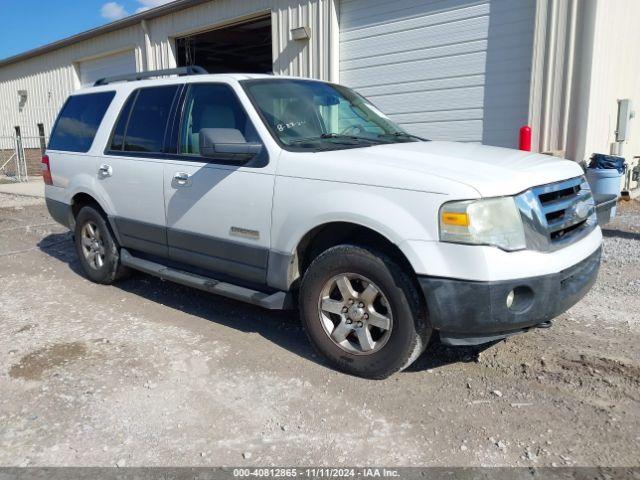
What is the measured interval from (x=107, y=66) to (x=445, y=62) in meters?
11.9

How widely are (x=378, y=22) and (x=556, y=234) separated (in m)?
7.80

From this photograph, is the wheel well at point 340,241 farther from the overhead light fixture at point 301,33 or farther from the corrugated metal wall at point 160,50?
the overhead light fixture at point 301,33

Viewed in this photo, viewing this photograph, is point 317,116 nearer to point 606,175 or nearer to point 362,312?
point 362,312

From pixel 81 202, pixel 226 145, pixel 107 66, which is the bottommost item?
pixel 81 202

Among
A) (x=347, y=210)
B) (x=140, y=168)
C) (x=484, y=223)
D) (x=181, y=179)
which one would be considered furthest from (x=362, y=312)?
(x=140, y=168)

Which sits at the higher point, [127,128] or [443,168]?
[127,128]

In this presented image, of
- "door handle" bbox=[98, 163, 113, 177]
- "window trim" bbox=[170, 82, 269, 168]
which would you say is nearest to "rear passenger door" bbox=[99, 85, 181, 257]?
"door handle" bbox=[98, 163, 113, 177]

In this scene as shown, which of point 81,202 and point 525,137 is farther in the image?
point 525,137

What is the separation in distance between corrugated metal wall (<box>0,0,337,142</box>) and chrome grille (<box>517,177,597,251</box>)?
787cm

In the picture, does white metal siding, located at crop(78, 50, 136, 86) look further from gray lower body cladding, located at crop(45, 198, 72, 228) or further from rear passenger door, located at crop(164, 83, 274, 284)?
rear passenger door, located at crop(164, 83, 274, 284)

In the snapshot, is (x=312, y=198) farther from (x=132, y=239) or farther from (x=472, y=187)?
(x=132, y=239)

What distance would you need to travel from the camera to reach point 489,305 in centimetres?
293

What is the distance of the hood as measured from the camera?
119 inches

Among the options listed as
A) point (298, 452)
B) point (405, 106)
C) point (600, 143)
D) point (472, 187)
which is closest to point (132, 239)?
point (298, 452)
